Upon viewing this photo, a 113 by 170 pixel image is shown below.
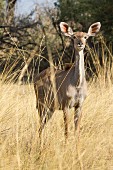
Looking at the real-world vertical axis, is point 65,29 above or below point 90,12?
above

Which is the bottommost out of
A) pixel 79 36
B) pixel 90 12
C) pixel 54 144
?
pixel 90 12

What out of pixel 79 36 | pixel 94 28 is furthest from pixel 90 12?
pixel 79 36

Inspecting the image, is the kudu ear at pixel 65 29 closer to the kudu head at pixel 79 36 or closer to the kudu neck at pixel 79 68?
the kudu head at pixel 79 36

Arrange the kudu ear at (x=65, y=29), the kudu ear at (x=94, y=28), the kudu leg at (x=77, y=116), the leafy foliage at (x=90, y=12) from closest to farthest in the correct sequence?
the kudu leg at (x=77, y=116) → the kudu ear at (x=65, y=29) → the kudu ear at (x=94, y=28) → the leafy foliage at (x=90, y=12)

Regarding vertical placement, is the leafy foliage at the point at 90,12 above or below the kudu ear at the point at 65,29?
below

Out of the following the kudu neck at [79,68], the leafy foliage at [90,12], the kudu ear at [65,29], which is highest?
the kudu ear at [65,29]

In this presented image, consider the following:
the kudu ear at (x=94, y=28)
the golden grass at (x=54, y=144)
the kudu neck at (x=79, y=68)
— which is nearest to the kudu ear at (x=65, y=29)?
the kudu ear at (x=94, y=28)

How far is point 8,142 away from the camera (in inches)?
156

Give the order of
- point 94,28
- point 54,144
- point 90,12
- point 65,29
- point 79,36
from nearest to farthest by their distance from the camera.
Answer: point 54,144 < point 79,36 < point 65,29 < point 94,28 < point 90,12

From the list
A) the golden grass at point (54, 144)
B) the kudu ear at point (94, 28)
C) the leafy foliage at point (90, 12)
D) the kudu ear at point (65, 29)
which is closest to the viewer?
the golden grass at point (54, 144)

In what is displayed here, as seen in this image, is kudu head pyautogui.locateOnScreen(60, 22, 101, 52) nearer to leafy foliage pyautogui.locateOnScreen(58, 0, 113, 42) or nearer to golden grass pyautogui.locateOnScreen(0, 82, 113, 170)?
golden grass pyautogui.locateOnScreen(0, 82, 113, 170)

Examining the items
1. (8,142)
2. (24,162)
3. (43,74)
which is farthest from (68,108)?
(24,162)

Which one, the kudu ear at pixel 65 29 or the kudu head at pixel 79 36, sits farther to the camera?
the kudu ear at pixel 65 29

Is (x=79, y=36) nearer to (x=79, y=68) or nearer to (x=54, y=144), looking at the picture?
(x=79, y=68)
